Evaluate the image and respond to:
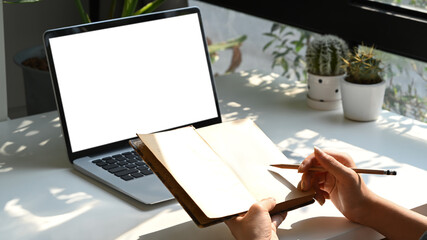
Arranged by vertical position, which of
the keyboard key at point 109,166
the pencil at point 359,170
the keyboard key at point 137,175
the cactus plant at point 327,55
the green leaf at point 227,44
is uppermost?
the cactus plant at point 327,55

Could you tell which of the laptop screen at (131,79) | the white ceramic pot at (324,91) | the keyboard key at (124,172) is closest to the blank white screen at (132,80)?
the laptop screen at (131,79)

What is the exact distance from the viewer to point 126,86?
1270 millimetres

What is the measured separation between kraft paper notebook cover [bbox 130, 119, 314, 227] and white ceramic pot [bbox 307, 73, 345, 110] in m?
0.42

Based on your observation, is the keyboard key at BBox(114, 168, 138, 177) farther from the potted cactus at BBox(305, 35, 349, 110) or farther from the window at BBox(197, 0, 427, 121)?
the window at BBox(197, 0, 427, 121)

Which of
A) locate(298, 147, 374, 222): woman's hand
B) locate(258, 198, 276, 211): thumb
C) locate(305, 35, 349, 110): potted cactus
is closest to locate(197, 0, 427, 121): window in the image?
locate(305, 35, 349, 110): potted cactus

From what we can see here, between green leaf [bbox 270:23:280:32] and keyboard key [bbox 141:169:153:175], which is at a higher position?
green leaf [bbox 270:23:280:32]

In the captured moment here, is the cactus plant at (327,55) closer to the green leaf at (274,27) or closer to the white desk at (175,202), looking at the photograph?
the white desk at (175,202)

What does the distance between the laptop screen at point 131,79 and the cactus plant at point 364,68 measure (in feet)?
1.10

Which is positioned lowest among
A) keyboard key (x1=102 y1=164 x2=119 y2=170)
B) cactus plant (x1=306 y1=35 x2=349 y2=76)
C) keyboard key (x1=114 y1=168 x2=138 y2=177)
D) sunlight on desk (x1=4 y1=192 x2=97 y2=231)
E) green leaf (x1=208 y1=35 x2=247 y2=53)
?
green leaf (x1=208 y1=35 x2=247 y2=53)

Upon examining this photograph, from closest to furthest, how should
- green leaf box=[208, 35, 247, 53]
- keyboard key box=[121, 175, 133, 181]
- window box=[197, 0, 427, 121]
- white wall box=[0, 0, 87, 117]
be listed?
1. keyboard key box=[121, 175, 133, 181]
2. window box=[197, 0, 427, 121]
3. green leaf box=[208, 35, 247, 53]
4. white wall box=[0, 0, 87, 117]

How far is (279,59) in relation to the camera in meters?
2.23

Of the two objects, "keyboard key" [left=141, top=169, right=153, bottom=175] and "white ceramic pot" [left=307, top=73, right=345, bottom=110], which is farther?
"white ceramic pot" [left=307, top=73, right=345, bottom=110]

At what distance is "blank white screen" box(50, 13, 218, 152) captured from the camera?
1207 mm

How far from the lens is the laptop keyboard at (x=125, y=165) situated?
1144 millimetres
